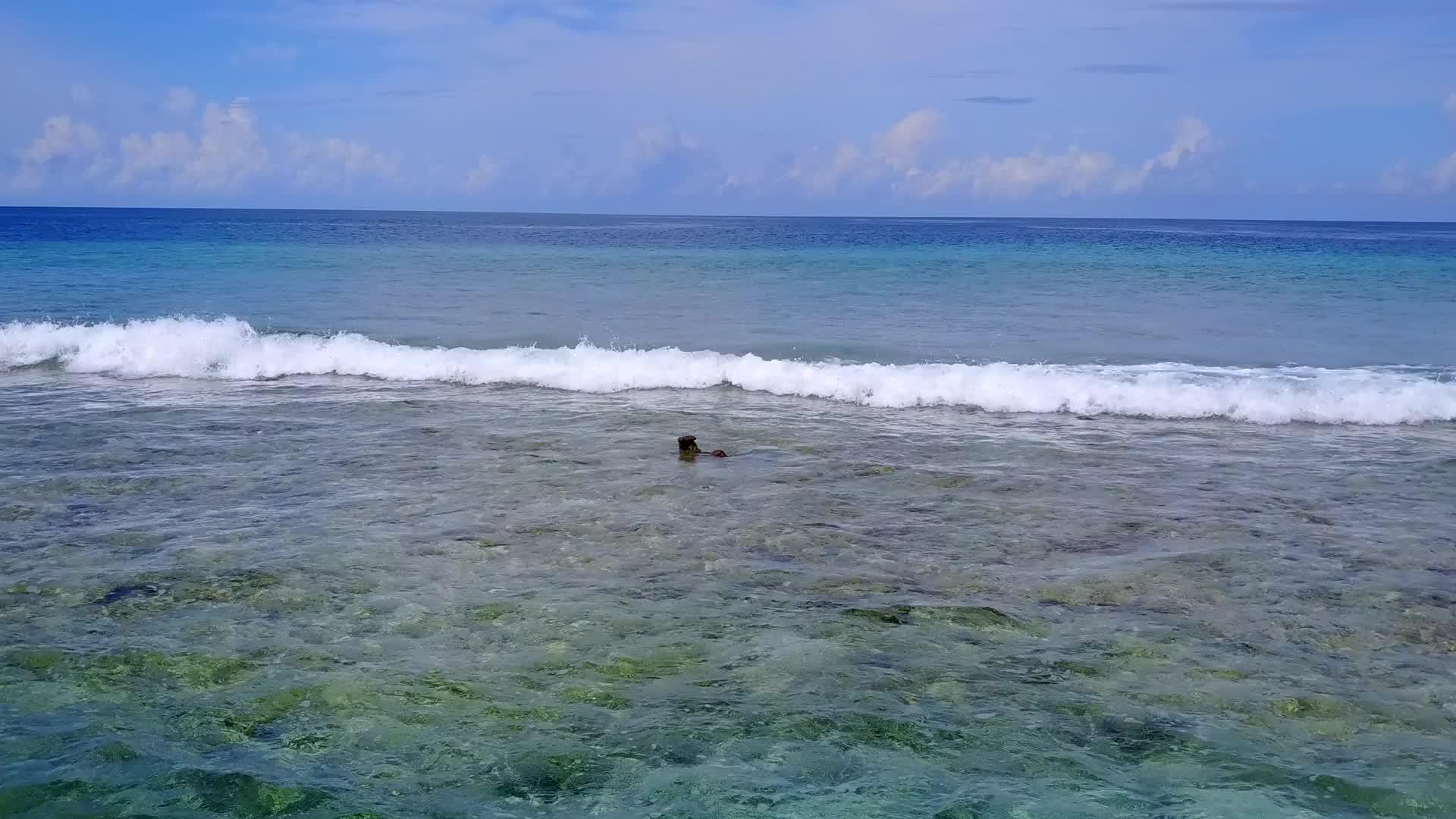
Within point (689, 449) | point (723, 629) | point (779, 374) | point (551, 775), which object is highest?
point (779, 374)

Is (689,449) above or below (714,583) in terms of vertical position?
above

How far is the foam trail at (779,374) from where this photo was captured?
1697 cm

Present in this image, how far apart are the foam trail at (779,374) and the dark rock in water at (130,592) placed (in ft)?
35.7

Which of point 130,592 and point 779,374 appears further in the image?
point 779,374

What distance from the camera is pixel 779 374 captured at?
19.3 metres

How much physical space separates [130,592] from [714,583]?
4829 millimetres

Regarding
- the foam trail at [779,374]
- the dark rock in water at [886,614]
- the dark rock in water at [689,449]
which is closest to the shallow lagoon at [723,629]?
the dark rock in water at [886,614]

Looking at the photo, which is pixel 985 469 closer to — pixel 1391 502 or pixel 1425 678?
pixel 1391 502

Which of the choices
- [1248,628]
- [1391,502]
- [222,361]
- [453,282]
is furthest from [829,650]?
[453,282]

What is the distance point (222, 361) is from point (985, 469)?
51.2 feet

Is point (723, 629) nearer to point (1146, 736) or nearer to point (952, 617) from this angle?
point (952, 617)

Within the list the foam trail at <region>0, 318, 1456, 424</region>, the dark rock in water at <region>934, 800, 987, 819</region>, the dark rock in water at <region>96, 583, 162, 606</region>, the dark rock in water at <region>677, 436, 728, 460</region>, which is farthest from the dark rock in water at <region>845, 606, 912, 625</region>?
the foam trail at <region>0, 318, 1456, 424</region>

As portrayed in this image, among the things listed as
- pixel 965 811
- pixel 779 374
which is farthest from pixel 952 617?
pixel 779 374

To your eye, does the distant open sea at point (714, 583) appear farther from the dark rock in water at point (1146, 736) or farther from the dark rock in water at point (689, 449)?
the dark rock in water at point (689, 449)
